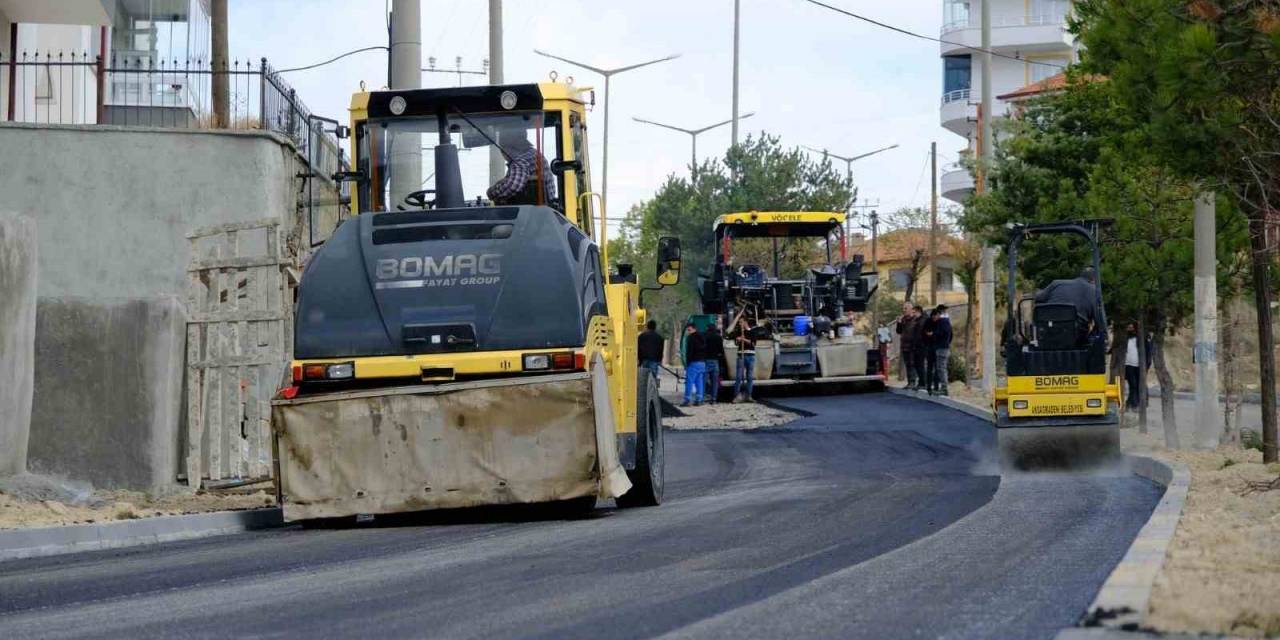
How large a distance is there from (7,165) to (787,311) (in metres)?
16.8

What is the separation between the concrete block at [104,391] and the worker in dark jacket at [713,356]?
16450 millimetres

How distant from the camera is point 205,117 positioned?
69.9ft

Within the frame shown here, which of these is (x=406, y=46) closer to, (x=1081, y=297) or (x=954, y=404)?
(x=1081, y=297)

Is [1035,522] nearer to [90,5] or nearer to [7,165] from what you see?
[7,165]

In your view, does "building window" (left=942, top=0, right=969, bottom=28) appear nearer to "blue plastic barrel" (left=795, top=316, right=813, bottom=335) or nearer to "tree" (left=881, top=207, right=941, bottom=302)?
"tree" (left=881, top=207, right=941, bottom=302)

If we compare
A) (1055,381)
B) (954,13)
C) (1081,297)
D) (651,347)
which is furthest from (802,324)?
(954,13)

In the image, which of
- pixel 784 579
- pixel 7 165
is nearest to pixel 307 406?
pixel 784 579

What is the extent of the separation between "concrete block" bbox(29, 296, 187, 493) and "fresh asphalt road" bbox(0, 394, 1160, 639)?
228 centimetres

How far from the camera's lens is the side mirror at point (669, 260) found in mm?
13289

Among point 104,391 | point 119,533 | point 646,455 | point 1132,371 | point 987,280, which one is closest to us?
point 119,533

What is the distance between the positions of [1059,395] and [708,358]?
13.3 metres

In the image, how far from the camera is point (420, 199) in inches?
508

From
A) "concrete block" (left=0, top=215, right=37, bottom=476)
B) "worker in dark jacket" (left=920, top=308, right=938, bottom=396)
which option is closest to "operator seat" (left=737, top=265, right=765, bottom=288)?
"worker in dark jacket" (left=920, top=308, right=938, bottom=396)

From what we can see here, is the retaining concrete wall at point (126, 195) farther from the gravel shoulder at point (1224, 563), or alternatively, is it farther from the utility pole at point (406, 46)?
the gravel shoulder at point (1224, 563)
